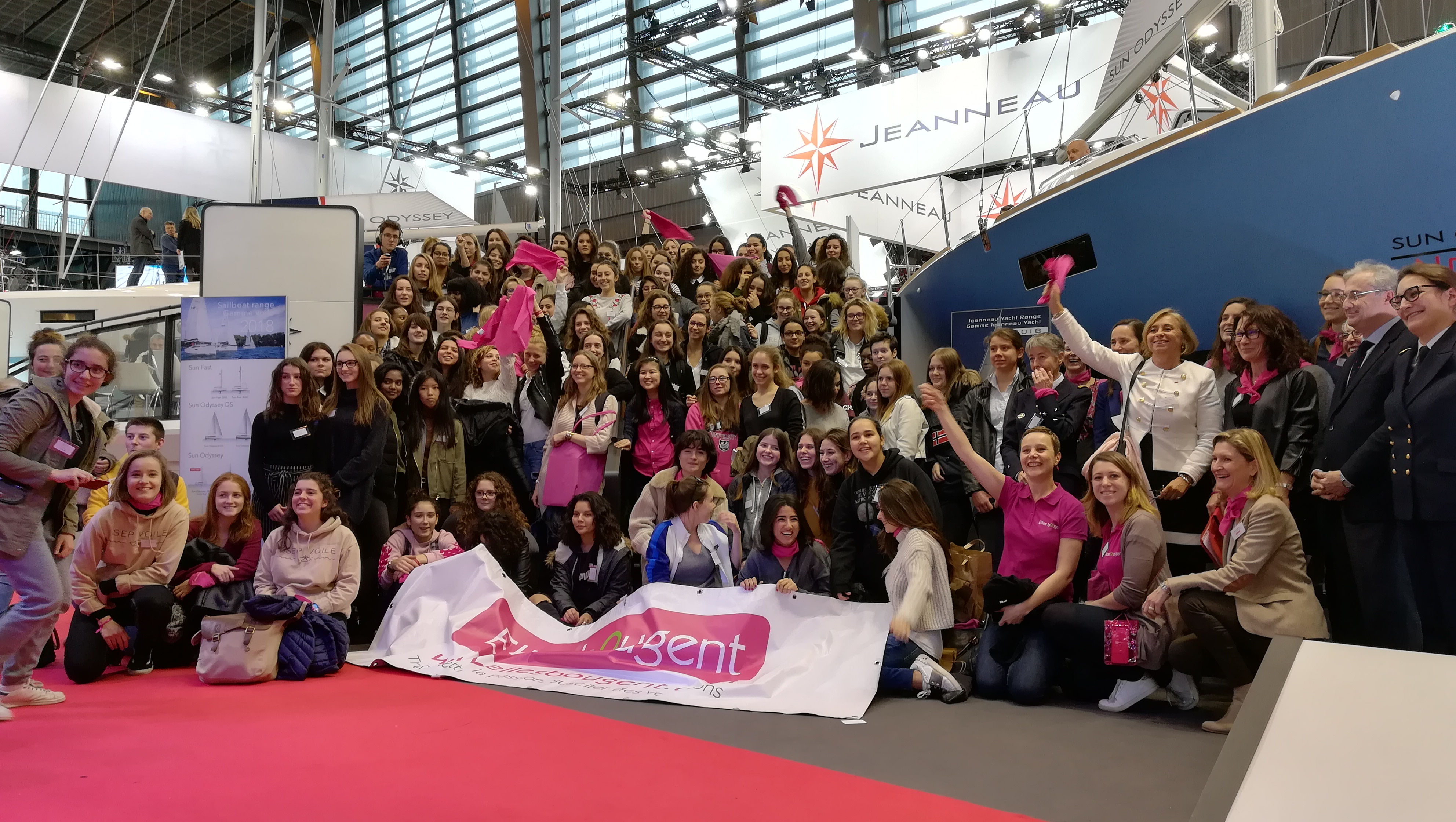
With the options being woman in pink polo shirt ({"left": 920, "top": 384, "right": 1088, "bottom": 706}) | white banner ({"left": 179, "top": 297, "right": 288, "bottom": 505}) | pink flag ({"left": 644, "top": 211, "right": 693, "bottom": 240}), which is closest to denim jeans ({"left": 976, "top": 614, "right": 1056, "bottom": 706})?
woman in pink polo shirt ({"left": 920, "top": 384, "right": 1088, "bottom": 706})

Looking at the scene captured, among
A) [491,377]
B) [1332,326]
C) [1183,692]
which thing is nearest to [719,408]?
[491,377]

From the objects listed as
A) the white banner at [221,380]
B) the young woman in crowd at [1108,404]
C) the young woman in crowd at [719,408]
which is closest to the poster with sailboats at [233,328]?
the white banner at [221,380]

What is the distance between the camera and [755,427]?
5.79 metres

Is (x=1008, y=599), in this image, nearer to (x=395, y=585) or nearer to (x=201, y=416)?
(x=395, y=585)

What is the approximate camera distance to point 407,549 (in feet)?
18.0

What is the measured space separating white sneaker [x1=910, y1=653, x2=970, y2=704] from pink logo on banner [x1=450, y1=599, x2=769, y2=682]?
73 cm

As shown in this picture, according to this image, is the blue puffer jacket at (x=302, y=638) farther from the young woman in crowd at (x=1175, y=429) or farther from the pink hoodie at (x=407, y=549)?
the young woman in crowd at (x=1175, y=429)

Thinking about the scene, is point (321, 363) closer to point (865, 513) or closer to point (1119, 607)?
point (865, 513)

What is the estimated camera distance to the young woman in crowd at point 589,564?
5.23 metres

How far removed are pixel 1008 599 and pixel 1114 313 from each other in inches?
95.2

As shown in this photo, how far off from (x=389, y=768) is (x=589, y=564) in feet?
7.16

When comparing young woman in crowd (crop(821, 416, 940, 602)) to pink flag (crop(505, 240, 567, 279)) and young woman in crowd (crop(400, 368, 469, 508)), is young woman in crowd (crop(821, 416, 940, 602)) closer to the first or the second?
young woman in crowd (crop(400, 368, 469, 508))

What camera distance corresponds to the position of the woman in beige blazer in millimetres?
3611

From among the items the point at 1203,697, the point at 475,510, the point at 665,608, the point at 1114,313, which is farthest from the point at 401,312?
the point at 1203,697
